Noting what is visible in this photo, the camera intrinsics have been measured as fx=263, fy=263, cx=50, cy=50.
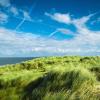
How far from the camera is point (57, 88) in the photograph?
10875mm

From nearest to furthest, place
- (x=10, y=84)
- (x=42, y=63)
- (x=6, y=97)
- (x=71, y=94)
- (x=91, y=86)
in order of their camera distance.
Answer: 1. (x=71, y=94)
2. (x=91, y=86)
3. (x=6, y=97)
4. (x=10, y=84)
5. (x=42, y=63)

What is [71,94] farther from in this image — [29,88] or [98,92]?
[29,88]

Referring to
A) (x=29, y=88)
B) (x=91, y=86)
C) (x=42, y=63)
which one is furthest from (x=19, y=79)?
(x=42, y=63)

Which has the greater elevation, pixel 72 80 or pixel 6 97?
pixel 72 80

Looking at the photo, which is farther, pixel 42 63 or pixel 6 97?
pixel 42 63

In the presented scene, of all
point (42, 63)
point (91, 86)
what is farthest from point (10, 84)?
point (42, 63)

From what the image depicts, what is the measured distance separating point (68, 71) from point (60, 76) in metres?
0.42

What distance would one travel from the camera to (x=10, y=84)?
13.1 m

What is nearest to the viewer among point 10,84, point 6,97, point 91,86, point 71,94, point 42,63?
point 71,94

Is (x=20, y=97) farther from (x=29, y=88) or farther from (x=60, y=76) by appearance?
(x=60, y=76)

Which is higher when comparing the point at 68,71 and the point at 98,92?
the point at 68,71

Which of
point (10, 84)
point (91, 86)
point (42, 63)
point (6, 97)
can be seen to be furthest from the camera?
point (42, 63)

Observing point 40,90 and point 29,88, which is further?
point 29,88

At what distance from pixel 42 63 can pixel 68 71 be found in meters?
12.6
